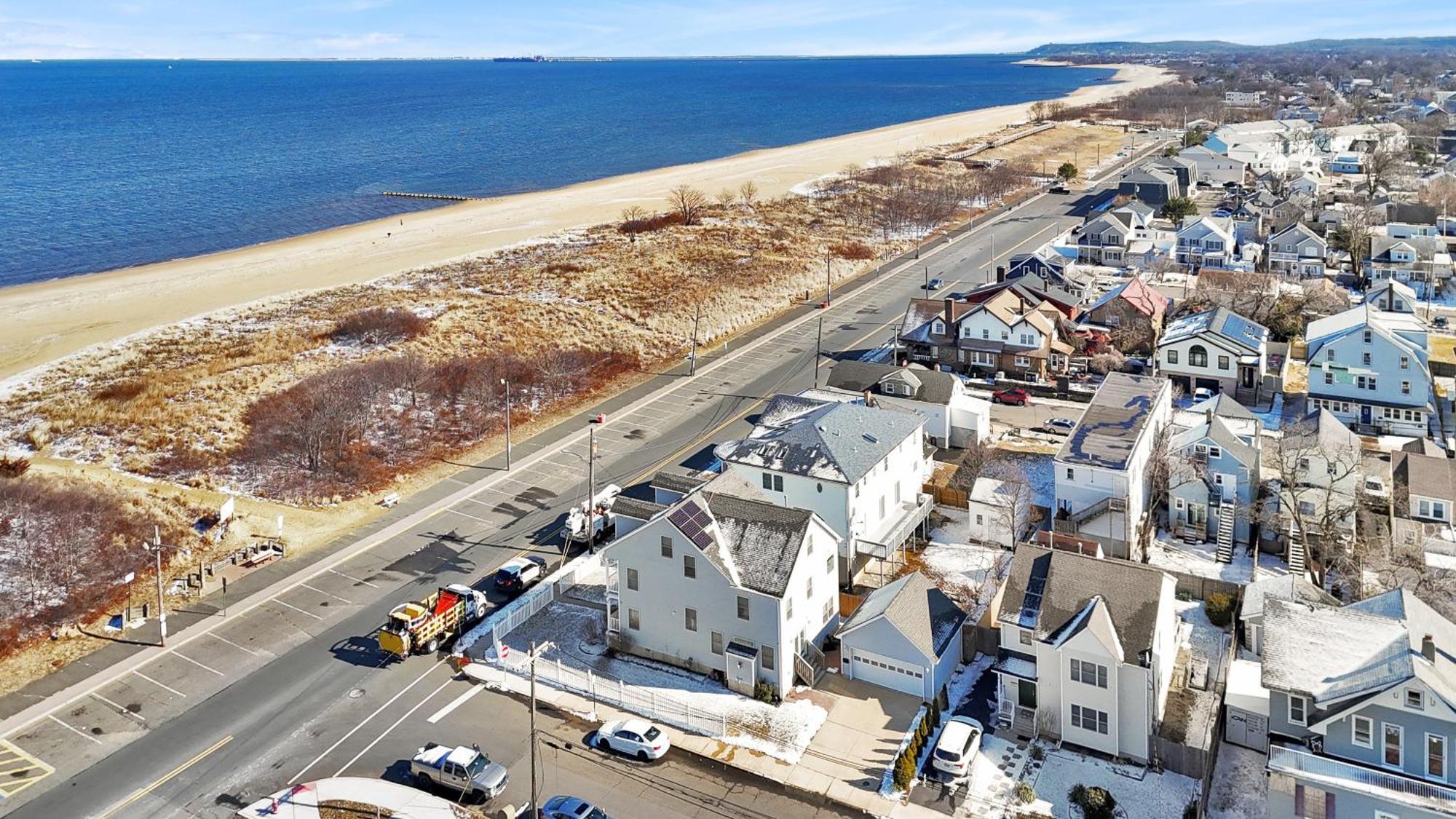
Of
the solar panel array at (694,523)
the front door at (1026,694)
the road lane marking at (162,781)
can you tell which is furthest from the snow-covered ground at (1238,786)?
the road lane marking at (162,781)

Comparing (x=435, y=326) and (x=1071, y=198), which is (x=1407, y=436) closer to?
(x=435, y=326)

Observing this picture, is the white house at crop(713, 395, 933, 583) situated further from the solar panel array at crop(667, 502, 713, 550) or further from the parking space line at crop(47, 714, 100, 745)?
the parking space line at crop(47, 714, 100, 745)

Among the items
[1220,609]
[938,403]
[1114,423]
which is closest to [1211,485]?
[1114,423]

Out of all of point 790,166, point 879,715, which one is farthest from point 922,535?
point 790,166

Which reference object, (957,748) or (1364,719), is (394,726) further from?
(1364,719)

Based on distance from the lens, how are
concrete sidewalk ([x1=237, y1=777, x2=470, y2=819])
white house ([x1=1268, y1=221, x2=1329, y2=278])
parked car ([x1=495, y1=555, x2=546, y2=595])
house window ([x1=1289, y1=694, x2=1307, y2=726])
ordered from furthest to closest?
white house ([x1=1268, y1=221, x2=1329, y2=278])
parked car ([x1=495, y1=555, x2=546, y2=595])
concrete sidewalk ([x1=237, y1=777, x2=470, y2=819])
house window ([x1=1289, y1=694, x2=1307, y2=726])

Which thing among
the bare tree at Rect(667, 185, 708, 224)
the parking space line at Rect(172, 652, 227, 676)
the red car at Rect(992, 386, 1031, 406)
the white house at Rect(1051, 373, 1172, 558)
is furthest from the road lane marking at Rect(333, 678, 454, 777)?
the bare tree at Rect(667, 185, 708, 224)

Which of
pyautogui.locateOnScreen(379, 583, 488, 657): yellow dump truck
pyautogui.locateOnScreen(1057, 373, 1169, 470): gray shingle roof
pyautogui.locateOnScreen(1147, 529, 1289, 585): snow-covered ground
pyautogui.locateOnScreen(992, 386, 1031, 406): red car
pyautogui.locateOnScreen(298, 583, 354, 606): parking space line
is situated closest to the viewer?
pyautogui.locateOnScreen(379, 583, 488, 657): yellow dump truck

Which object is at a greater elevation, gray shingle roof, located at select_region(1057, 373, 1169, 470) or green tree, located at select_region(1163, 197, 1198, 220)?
green tree, located at select_region(1163, 197, 1198, 220)
